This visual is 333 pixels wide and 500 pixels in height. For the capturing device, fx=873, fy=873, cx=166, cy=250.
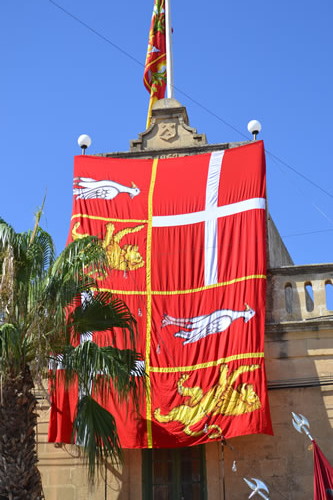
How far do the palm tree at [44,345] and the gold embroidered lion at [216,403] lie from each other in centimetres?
201

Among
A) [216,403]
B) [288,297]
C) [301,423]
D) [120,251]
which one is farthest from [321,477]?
[120,251]

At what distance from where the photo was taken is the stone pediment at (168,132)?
18.0m

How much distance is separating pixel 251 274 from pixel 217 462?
3.28 meters

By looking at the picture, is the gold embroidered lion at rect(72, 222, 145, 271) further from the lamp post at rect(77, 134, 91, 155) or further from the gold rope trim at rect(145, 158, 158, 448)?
the lamp post at rect(77, 134, 91, 155)

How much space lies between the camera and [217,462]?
14.9 meters

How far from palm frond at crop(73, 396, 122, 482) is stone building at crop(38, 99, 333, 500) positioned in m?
2.79

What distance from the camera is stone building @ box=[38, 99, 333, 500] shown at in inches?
576

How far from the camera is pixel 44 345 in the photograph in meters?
12.3

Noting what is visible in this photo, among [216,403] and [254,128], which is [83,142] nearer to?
[254,128]

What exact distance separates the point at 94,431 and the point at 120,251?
4729 mm

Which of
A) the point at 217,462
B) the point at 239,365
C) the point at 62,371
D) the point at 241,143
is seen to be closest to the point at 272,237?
the point at 241,143

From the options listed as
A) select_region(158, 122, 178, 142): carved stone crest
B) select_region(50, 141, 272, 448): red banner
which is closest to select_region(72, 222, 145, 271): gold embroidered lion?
select_region(50, 141, 272, 448): red banner

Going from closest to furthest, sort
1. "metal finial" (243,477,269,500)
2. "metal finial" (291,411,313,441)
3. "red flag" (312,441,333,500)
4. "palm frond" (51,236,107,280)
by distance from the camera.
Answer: "palm frond" (51,236,107,280) < "red flag" (312,441,333,500) < "metal finial" (291,411,313,441) < "metal finial" (243,477,269,500)

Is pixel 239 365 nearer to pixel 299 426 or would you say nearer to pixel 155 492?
pixel 299 426
